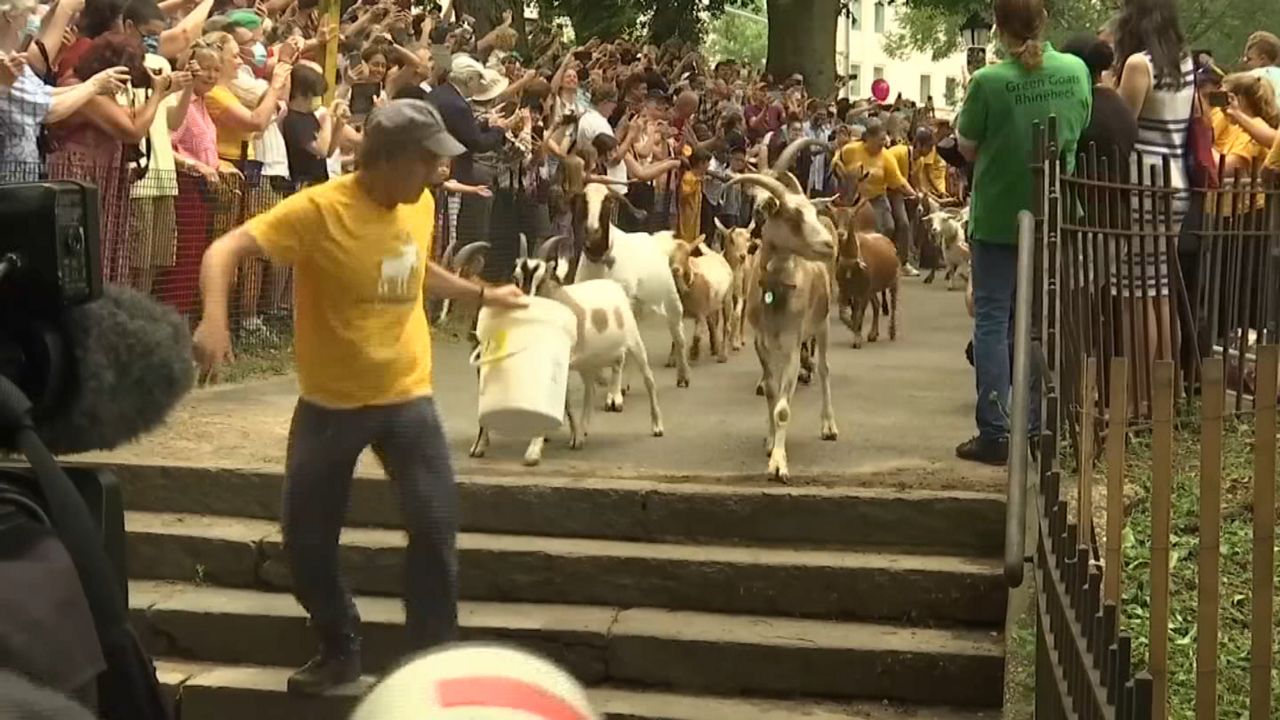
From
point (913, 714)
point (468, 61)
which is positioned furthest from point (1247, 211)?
point (468, 61)

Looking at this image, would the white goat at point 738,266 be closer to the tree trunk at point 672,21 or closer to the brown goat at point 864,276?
the brown goat at point 864,276

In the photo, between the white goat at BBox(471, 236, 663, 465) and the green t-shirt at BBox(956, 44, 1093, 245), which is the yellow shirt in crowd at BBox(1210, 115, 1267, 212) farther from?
the white goat at BBox(471, 236, 663, 465)

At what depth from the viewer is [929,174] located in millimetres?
22125

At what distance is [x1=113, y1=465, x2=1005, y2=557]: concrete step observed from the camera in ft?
21.6

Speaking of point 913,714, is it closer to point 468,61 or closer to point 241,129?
point 241,129

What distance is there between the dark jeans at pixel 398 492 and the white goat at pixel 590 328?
2.58 m

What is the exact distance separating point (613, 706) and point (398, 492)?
1.25 meters

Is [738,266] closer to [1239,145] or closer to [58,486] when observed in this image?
[1239,145]

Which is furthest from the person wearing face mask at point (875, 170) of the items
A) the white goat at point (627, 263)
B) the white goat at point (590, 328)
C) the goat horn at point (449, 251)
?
the white goat at point (590, 328)

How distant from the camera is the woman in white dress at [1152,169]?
→ 7.69 meters

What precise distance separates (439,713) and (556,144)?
12.6 metres

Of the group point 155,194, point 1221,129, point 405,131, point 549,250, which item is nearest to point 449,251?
point 155,194

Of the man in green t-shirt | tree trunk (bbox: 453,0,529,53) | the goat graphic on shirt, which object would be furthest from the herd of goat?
tree trunk (bbox: 453,0,529,53)

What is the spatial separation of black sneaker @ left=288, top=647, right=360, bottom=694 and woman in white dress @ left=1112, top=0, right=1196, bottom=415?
3914 millimetres
